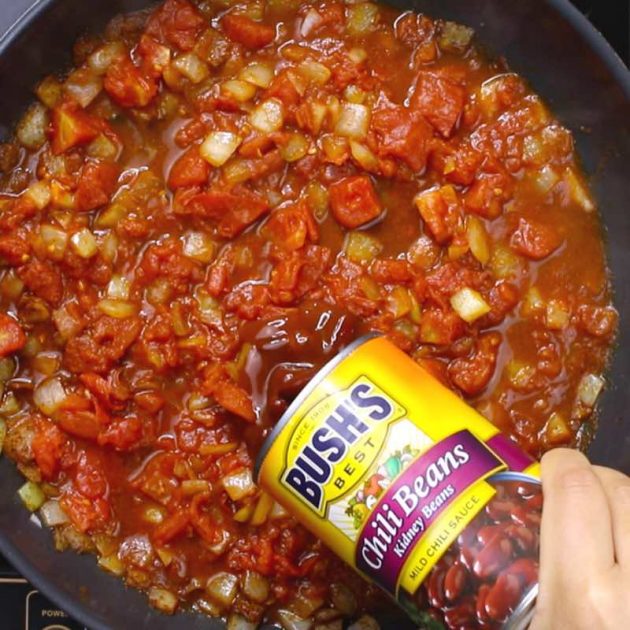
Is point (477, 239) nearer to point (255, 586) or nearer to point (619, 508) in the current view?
point (619, 508)

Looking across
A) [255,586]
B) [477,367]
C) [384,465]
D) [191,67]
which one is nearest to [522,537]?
[384,465]

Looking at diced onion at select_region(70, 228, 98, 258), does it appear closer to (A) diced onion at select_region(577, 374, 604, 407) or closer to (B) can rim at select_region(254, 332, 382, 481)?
(B) can rim at select_region(254, 332, 382, 481)

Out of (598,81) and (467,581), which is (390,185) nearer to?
(598,81)

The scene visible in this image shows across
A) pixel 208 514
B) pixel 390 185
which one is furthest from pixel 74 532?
pixel 390 185

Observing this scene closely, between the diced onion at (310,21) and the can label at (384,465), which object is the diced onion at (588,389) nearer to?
the can label at (384,465)

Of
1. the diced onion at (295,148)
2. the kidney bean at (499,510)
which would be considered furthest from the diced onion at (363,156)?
the kidney bean at (499,510)

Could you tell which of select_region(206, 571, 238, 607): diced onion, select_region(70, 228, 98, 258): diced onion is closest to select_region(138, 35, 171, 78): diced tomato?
select_region(70, 228, 98, 258): diced onion
